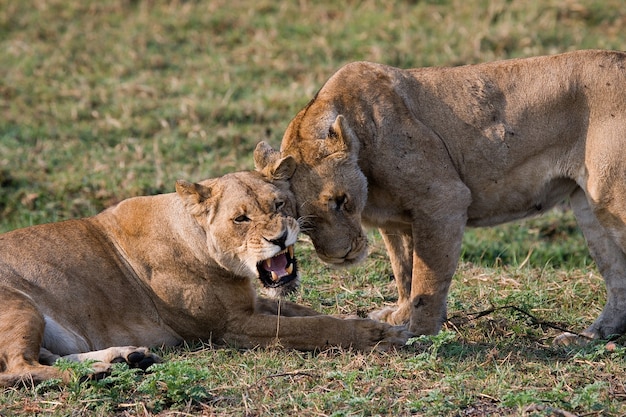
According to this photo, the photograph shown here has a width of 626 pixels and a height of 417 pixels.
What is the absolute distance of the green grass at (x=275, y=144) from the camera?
15.0 ft

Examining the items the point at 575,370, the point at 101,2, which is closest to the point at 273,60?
the point at 101,2

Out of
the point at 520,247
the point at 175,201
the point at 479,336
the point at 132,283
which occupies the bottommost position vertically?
the point at 520,247

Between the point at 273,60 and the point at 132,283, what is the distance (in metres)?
→ 6.09

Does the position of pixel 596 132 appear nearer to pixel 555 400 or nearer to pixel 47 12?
pixel 555 400

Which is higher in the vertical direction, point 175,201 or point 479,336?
point 175,201

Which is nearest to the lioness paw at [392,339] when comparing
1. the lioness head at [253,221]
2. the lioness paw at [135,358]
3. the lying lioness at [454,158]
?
the lying lioness at [454,158]

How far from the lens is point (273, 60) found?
11.3 meters

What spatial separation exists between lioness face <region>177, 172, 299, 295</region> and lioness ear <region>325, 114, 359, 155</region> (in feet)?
1.07

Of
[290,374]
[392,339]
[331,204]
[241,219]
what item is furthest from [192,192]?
[392,339]

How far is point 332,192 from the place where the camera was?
17.5ft

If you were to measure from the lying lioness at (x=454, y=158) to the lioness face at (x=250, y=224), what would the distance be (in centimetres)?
17

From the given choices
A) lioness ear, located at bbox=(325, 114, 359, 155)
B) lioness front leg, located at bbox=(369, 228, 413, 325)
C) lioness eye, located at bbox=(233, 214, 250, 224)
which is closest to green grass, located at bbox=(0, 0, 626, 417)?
lioness front leg, located at bbox=(369, 228, 413, 325)

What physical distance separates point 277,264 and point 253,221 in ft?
0.90

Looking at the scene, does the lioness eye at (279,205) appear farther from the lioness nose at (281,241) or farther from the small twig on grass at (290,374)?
the small twig on grass at (290,374)
